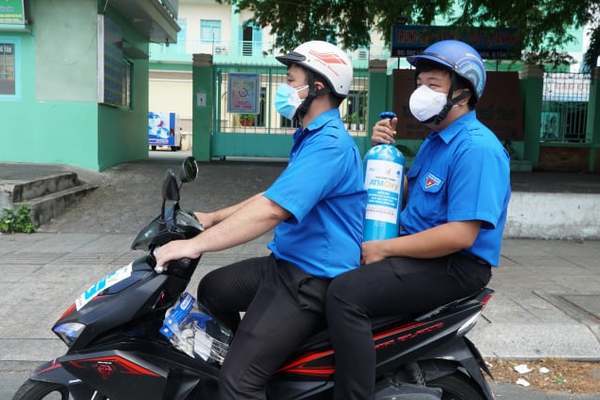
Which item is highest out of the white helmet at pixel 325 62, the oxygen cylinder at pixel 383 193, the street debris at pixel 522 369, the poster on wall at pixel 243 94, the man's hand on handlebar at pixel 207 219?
the poster on wall at pixel 243 94

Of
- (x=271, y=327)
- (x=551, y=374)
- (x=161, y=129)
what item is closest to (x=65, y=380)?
(x=271, y=327)

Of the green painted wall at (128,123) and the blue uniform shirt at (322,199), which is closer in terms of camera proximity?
the blue uniform shirt at (322,199)

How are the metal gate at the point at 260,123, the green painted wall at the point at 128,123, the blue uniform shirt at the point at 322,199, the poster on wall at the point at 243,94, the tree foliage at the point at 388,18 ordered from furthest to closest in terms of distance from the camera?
the metal gate at the point at 260,123, the poster on wall at the point at 243,94, the green painted wall at the point at 128,123, the tree foliage at the point at 388,18, the blue uniform shirt at the point at 322,199

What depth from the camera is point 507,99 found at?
14.2 m

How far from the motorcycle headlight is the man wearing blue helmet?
96 centimetres

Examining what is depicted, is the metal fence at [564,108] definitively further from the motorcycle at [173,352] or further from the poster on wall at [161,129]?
the poster on wall at [161,129]

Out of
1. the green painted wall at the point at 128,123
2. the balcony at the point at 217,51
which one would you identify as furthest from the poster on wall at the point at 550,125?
the balcony at the point at 217,51

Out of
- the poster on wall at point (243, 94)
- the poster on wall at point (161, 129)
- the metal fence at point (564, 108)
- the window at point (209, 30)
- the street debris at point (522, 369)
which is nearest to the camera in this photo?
the street debris at point (522, 369)

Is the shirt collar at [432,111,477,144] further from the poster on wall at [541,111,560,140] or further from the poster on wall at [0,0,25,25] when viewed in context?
the poster on wall at [541,111,560,140]

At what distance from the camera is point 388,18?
11.0m

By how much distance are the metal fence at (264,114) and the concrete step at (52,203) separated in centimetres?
530

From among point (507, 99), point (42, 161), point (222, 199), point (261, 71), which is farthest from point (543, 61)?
point (42, 161)

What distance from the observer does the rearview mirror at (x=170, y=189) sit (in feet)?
7.83

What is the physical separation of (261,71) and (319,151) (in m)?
12.4
